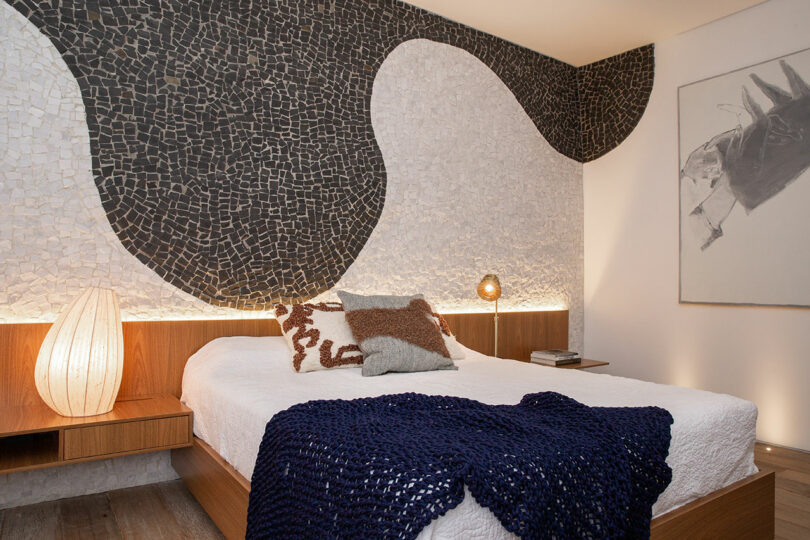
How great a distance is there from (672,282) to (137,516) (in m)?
3.65

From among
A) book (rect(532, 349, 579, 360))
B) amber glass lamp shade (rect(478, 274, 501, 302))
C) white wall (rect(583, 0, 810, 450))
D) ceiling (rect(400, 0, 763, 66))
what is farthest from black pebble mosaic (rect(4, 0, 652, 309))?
white wall (rect(583, 0, 810, 450))

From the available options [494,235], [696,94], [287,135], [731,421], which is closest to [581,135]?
[696,94]

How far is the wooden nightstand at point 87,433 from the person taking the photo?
210 centimetres

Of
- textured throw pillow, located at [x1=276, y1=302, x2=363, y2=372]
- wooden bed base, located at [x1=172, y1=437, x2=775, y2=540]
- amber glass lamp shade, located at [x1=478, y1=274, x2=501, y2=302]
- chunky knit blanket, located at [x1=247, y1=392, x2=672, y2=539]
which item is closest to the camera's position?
chunky knit blanket, located at [x1=247, y1=392, x2=672, y2=539]

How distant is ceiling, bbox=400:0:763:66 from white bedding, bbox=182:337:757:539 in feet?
7.91

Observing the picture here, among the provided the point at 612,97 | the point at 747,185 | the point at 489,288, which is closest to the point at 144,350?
the point at 489,288

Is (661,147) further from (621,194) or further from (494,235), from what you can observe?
(494,235)

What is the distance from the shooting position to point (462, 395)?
86.0 inches

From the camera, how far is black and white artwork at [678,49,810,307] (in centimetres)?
339

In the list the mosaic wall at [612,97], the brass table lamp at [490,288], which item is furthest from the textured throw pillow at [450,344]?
the mosaic wall at [612,97]

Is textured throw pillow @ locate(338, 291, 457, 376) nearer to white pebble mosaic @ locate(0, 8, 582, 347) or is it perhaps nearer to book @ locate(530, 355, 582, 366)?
white pebble mosaic @ locate(0, 8, 582, 347)

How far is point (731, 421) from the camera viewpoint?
1.97 metres

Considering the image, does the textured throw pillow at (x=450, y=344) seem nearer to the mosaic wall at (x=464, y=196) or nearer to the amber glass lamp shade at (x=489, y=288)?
the mosaic wall at (x=464, y=196)

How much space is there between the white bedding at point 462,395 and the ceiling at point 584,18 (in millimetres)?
2412
